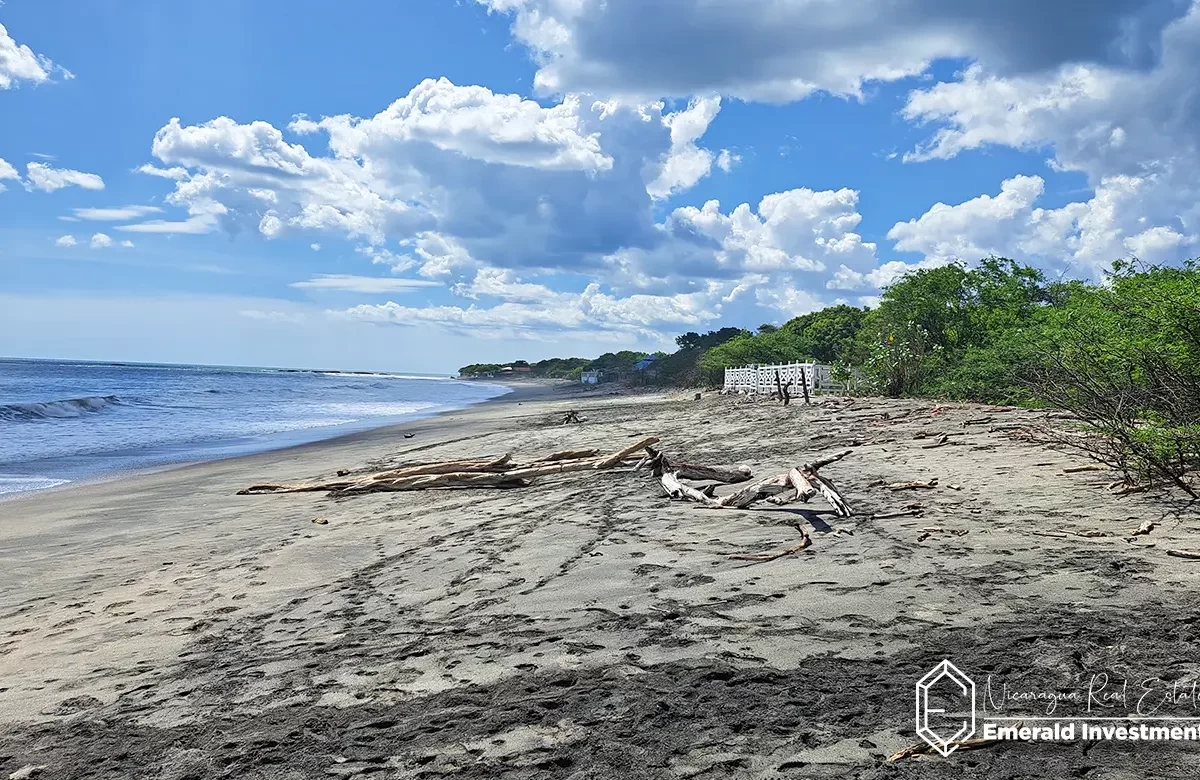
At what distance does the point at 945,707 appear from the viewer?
10.7 ft

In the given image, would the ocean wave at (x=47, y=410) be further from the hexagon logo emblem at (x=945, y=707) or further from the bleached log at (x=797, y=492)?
the hexagon logo emblem at (x=945, y=707)

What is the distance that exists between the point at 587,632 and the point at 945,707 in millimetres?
1864

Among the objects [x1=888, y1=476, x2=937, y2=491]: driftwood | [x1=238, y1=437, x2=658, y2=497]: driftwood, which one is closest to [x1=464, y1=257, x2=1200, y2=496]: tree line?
[x1=888, y1=476, x2=937, y2=491]: driftwood

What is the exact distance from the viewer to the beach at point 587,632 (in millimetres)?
3111

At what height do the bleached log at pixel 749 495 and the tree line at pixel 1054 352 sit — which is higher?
the tree line at pixel 1054 352

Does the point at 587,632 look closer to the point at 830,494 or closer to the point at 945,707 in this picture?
the point at 945,707

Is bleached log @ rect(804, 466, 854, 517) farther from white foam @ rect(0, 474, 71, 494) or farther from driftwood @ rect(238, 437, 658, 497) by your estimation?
white foam @ rect(0, 474, 71, 494)

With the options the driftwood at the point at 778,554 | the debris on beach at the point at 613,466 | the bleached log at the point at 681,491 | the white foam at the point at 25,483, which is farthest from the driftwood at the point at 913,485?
the white foam at the point at 25,483

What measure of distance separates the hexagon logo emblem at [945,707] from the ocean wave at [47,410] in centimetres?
3340

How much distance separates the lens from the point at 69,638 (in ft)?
16.5

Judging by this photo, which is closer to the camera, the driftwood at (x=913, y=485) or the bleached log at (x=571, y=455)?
the driftwood at (x=913, y=485)

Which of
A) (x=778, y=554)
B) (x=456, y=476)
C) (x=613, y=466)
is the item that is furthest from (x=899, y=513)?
(x=456, y=476)

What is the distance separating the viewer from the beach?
311cm

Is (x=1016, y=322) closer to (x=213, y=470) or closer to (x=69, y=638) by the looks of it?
(x=213, y=470)
